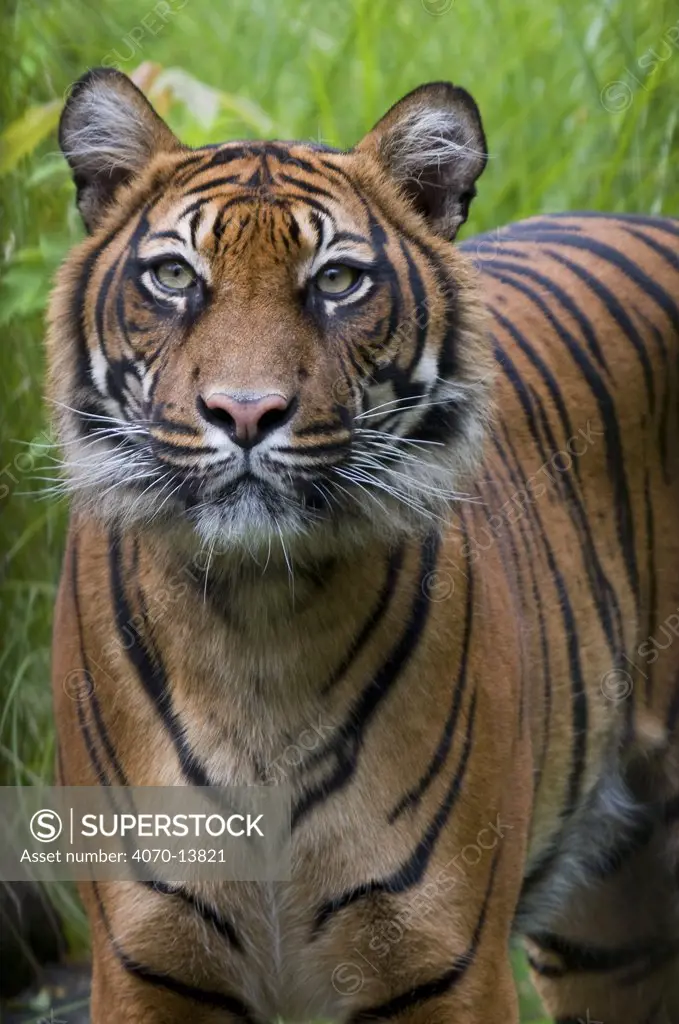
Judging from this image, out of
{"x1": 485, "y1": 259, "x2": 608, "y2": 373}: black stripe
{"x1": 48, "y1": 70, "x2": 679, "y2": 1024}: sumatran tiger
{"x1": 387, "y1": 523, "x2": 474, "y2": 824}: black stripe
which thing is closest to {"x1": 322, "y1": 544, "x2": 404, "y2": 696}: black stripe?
{"x1": 48, "y1": 70, "x2": 679, "y2": 1024}: sumatran tiger

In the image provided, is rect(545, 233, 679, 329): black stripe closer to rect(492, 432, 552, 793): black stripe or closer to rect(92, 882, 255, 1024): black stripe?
rect(492, 432, 552, 793): black stripe

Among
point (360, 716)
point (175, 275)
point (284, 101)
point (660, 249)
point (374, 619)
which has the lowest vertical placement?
point (360, 716)

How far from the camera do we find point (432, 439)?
2.09 m

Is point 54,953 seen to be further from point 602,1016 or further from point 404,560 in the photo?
point 404,560

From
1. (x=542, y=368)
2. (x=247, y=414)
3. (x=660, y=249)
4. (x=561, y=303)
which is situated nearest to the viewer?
(x=247, y=414)

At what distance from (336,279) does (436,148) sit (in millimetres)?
321

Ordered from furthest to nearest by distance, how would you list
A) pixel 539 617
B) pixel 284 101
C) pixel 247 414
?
1. pixel 284 101
2. pixel 539 617
3. pixel 247 414

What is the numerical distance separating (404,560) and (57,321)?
1.92 feet

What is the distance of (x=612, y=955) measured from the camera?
10.5 feet

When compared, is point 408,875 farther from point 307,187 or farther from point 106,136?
point 106,136

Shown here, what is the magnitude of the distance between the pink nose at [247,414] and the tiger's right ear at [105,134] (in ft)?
1.72

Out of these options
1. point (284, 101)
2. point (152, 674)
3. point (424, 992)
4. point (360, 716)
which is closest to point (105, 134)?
point (152, 674)

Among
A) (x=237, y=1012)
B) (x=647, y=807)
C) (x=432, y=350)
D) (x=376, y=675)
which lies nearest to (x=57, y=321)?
(x=432, y=350)

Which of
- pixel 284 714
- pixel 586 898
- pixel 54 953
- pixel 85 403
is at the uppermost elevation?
pixel 85 403
